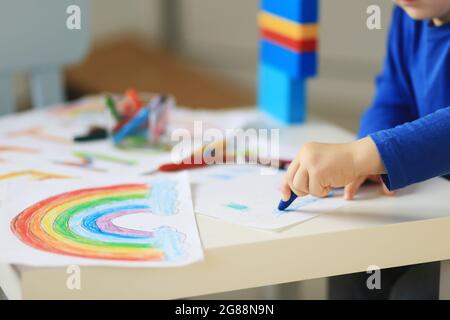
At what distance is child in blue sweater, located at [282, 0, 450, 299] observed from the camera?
659 millimetres

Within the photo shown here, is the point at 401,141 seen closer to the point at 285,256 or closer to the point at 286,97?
the point at 285,256

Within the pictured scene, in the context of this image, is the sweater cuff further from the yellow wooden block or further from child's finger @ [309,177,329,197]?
the yellow wooden block

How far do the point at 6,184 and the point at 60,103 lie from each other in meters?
0.37

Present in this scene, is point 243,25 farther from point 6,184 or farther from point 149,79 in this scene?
point 6,184

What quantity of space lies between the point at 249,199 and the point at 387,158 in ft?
0.48

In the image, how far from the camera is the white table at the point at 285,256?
0.59 metres

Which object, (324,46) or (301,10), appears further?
(324,46)

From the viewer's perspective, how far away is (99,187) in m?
0.76

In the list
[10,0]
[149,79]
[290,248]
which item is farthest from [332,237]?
[149,79]

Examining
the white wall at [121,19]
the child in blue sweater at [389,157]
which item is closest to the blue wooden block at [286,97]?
the child in blue sweater at [389,157]

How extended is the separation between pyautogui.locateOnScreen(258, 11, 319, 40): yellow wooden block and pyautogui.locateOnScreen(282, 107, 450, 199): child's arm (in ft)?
1.08

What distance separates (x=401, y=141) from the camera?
657 millimetres
